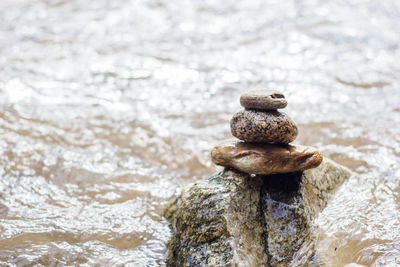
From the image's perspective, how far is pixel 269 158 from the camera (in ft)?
10.8

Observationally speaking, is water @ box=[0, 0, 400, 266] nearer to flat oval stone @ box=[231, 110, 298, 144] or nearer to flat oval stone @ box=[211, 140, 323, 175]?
flat oval stone @ box=[211, 140, 323, 175]

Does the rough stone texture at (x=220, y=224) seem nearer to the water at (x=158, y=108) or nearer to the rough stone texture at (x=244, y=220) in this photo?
the rough stone texture at (x=244, y=220)

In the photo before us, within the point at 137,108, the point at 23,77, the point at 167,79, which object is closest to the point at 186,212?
the point at 137,108

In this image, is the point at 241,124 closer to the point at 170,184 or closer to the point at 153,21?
the point at 170,184

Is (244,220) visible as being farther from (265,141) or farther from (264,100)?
(264,100)

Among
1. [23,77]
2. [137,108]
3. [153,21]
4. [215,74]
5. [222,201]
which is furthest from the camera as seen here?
[153,21]

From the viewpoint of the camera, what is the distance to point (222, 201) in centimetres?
319

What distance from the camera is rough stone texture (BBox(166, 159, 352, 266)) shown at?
120 inches

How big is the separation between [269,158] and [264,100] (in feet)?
1.46

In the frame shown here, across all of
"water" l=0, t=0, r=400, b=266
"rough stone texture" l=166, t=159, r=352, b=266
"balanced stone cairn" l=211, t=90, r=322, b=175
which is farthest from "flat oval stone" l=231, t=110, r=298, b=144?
"water" l=0, t=0, r=400, b=266

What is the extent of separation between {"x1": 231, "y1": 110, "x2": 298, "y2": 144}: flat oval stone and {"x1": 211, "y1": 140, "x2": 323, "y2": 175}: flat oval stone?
0.07m

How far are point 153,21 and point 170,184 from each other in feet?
21.5

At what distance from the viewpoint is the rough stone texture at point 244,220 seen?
10.0 ft

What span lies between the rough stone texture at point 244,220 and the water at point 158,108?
0.79 feet
